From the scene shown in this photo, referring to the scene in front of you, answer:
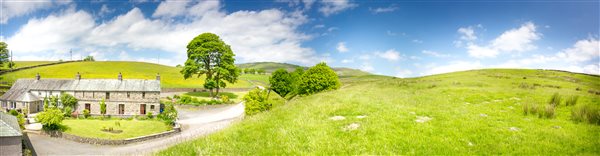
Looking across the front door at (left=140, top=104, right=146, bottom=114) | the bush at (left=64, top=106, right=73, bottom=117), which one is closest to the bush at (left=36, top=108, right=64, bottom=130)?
the bush at (left=64, top=106, right=73, bottom=117)

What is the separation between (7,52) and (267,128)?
11396cm

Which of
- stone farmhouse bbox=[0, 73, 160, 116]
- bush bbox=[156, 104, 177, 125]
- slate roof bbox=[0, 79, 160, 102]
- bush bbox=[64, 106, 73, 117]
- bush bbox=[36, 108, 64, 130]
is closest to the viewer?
bush bbox=[36, 108, 64, 130]

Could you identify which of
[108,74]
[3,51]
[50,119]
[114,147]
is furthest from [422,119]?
[108,74]

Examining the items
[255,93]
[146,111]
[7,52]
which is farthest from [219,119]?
[7,52]

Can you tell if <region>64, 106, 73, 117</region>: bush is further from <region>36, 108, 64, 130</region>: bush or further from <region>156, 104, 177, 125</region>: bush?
<region>156, 104, 177, 125</region>: bush

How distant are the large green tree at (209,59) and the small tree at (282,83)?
60.3 feet

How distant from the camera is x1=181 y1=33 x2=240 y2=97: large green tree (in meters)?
70.3

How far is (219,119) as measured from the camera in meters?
51.0

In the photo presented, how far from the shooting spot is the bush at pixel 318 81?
58281 mm

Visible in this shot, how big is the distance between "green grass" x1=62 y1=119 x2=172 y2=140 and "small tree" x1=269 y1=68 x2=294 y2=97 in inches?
1696

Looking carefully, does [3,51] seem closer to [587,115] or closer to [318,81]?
[318,81]

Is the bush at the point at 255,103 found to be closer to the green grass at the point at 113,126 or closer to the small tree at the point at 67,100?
the green grass at the point at 113,126

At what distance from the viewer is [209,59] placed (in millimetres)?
72625

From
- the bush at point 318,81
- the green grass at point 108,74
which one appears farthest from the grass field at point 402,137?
the green grass at point 108,74
